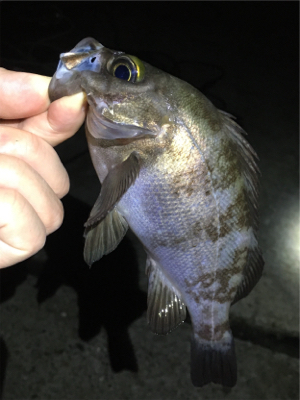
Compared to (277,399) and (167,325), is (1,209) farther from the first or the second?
(277,399)

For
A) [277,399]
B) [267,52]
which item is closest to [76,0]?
[267,52]

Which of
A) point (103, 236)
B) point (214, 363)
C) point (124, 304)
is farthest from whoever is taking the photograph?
point (124, 304)

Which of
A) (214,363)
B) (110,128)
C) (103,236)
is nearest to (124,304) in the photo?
(214,363)

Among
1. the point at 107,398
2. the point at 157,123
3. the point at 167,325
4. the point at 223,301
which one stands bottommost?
the point at 107,398

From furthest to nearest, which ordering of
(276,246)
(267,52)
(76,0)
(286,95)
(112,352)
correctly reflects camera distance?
(76,0) → (267,52) → (286,95) → (276,246) → (112,352)

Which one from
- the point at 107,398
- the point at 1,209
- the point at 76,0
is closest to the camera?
the point at 1,209

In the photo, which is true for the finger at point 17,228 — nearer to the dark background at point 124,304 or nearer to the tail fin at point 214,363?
the tail fin at point 214,363

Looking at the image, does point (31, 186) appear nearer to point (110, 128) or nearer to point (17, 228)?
point (17, 228)
